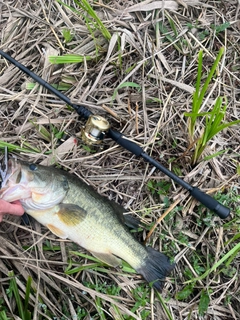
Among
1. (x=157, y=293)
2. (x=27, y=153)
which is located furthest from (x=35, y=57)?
(x=157, y=293)

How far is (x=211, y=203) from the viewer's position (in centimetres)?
323

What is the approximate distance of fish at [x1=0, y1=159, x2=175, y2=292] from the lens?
3.11 metres

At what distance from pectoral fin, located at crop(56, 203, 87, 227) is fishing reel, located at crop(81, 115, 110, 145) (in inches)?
23.2

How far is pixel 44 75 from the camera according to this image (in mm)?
3631

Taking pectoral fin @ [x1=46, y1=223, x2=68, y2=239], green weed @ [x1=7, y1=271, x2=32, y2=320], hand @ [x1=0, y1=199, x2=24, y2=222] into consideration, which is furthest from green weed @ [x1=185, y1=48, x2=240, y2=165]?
green weed @ [x1=7, y1=271, x2=32, y2=320]

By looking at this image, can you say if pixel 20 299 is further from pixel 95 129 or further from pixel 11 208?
pixel 95 129

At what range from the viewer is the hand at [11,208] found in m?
2.95

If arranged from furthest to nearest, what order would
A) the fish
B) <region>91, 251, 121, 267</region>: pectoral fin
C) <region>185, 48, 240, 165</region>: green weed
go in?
<region>91, 251, 121, 267</region>: pectoral fin
the fish
<region>185, 48, 240, 165</region>: green weed

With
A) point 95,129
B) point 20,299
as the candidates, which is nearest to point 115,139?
point 95,129

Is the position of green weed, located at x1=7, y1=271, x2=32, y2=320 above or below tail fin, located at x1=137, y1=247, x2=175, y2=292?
below

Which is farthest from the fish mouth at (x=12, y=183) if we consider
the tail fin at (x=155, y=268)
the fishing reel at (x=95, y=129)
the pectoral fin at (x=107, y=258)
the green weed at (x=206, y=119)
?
the green weed at (x=206, y=119)

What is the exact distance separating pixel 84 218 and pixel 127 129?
92 centimetres

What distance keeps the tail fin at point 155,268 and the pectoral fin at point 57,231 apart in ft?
2.26

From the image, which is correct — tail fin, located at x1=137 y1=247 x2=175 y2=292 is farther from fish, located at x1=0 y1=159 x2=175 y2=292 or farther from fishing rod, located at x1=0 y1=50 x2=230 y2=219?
fishing rod, located at x1=0 y1=50 x2=230 y2=219
